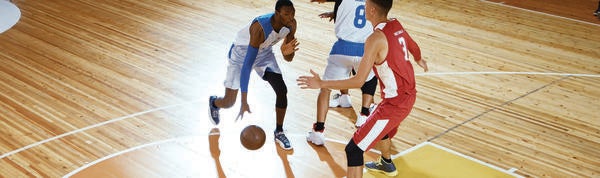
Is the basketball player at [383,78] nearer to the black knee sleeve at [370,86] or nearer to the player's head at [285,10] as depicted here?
the player's head at [285,10]

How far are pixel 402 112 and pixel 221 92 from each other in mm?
3061

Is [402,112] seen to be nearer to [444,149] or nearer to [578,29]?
[444,149]

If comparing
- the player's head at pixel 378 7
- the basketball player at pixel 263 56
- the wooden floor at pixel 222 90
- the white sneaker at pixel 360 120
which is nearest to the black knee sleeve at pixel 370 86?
the white sneaker at pixel 360 120

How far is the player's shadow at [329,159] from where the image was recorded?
5.91 m

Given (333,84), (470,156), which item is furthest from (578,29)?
(333,84)

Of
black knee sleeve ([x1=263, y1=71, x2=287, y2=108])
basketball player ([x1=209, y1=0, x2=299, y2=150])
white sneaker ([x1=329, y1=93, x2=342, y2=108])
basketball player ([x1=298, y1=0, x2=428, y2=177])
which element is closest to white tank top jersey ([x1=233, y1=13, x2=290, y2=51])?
basketball player ([x1=209, y1=0, x2=299, y2=150])

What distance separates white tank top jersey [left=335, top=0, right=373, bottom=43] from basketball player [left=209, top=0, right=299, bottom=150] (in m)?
0.52

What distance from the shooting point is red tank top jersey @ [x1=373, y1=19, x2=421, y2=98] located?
4.86 m

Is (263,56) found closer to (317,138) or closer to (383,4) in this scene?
(317,138)

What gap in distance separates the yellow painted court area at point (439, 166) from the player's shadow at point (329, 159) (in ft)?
0.72

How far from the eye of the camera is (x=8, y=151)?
600 centimetres

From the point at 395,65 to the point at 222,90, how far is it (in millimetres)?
3169

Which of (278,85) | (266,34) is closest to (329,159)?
(278,85)

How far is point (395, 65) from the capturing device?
193 inches
